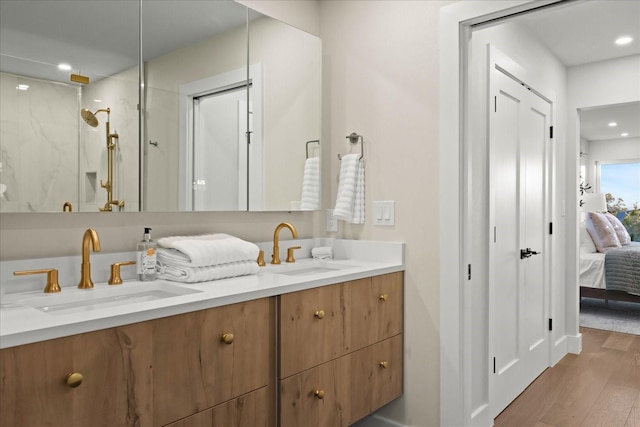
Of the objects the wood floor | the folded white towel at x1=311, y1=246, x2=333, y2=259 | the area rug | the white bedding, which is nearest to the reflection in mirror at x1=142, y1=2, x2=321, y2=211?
the folded white towel at x1=311, y1=246, x2=333, y2=259

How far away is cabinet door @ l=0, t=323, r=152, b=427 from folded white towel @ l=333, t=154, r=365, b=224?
4.40 ft

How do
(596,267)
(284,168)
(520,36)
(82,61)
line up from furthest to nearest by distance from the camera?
(596,267) < (520,36) < (284,168) < (82,61)

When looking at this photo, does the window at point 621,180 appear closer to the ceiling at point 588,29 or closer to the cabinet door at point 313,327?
the ceiling at point 588,29

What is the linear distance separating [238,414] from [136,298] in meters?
0.53

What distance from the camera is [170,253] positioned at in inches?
70.0

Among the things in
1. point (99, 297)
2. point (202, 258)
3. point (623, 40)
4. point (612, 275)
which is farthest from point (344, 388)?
point (612, 275)

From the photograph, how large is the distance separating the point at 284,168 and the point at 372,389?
1.13 m

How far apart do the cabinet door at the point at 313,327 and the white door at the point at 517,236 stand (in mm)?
973

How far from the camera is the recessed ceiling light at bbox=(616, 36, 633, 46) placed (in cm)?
343

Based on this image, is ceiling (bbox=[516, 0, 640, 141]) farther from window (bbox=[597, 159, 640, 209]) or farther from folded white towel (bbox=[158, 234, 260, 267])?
window (bbox=[597, 159, 640, 209])

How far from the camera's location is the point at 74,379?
3.66 ft

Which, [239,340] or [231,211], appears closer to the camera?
[239,340]

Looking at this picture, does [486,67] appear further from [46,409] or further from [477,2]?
[46,409]

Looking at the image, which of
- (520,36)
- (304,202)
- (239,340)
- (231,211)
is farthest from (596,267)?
(239,340)
